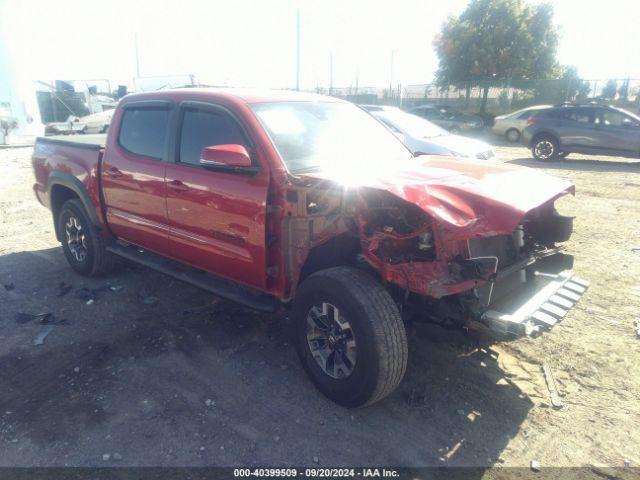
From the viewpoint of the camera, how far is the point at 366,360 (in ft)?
9.47

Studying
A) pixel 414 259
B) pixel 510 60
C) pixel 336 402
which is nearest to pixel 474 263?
pixel 414 259

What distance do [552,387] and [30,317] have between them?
4.50m

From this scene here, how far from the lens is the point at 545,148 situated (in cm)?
1452

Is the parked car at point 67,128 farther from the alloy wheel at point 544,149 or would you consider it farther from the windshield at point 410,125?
the alloy wheel at point 544,149

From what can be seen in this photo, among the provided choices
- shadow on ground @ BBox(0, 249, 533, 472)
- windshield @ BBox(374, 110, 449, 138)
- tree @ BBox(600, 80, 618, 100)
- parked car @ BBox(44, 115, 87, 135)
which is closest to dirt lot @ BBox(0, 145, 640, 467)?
shadow on ground @ BBox(0, 249, 533, 472)

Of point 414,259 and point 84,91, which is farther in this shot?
point 84,91

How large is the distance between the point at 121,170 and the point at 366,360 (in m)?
3.07

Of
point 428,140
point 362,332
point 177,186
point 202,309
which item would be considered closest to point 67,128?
point 428,140

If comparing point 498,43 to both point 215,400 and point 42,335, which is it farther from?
point 215,400

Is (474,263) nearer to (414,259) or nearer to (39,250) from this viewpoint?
(414,259)

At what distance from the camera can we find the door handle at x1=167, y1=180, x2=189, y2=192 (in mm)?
3885

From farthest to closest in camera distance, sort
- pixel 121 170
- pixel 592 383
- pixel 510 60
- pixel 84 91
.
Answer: pixel 510 60, pixel 84 91, pixel 121 170, pixel 592 383

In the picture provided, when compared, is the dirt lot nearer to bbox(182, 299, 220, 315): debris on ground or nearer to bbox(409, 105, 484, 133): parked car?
bbox(182, 299, 220, 315): debris on ground

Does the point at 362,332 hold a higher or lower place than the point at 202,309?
higher
